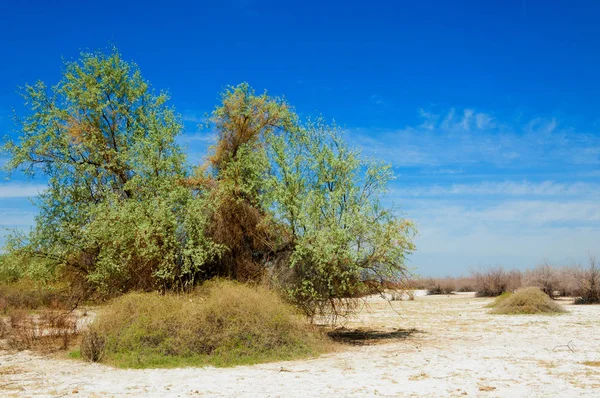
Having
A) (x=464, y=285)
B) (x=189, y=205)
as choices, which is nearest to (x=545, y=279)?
(x=464, y=285)

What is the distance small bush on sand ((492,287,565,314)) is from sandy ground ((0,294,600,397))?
459 inches

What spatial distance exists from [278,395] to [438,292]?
56.5m

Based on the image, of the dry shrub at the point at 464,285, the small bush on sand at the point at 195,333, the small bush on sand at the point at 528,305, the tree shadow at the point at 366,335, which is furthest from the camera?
the dry shrub at the point at 464,285

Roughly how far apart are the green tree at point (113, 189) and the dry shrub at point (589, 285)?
32.7 meters

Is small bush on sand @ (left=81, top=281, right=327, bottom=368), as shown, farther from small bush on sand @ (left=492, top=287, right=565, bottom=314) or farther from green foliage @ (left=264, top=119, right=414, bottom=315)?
small bush on sand @ (left=492, top=287, right=565, bottom=314)

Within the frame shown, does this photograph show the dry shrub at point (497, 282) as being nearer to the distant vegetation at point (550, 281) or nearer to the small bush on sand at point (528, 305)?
the distant vegetation at point (550, 281)

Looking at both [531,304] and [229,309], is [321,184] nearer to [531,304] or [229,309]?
[229,309]

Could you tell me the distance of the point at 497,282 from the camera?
50.1m

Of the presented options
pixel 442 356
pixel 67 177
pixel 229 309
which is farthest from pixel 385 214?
pixel 67 177

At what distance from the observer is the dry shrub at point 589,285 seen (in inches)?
1582

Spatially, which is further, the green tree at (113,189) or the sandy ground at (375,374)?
the green tree at (113,189)

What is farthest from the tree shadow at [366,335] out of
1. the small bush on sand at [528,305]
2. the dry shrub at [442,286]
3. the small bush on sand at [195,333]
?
the dry shrub at [442,286]

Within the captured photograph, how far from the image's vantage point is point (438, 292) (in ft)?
212

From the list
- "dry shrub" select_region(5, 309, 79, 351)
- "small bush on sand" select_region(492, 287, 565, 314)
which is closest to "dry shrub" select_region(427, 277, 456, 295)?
"small bush on sand" select_region(492, 287, 565, 314)
